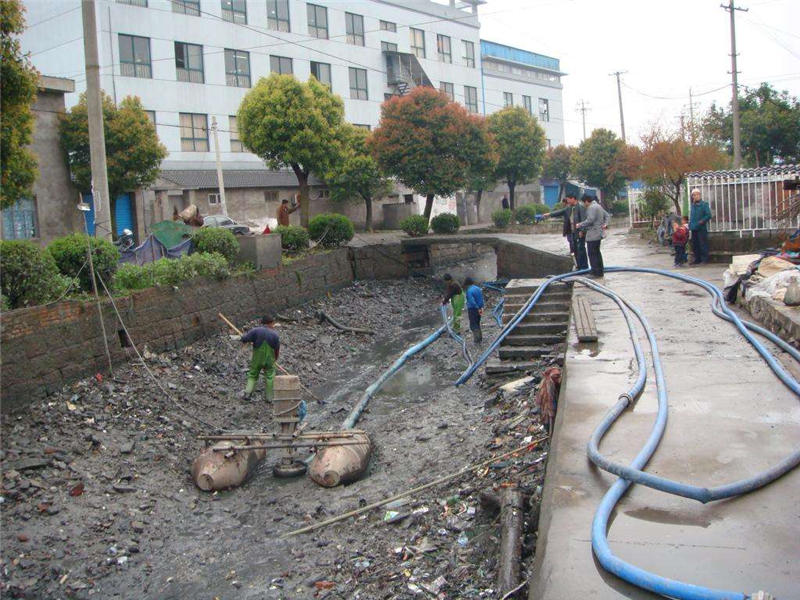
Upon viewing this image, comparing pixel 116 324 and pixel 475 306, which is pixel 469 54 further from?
pixel 116 324

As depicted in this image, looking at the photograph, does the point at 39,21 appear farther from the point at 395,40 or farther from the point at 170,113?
the point at 395,40

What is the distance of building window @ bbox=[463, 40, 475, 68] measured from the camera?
1801 inches

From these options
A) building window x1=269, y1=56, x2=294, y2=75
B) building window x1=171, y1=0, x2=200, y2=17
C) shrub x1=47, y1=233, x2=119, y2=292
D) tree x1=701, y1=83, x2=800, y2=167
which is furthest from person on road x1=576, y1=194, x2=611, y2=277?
building window x1=269, y1=56, x2=294, y2=75

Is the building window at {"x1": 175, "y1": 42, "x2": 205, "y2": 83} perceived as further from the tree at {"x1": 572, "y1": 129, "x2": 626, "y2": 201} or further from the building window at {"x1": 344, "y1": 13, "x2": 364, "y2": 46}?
the tree at {"x1": 572, "y1": 129, "x2": 626, "y2": 201}

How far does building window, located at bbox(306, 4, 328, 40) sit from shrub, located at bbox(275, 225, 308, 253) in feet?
60.3

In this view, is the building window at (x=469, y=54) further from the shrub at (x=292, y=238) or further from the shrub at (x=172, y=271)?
the shrub at (x=172, y=271)

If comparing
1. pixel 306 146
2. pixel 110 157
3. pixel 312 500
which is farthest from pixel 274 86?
pixel 312 500

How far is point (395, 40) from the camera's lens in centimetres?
4025

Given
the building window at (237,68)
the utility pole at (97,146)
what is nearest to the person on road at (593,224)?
the utility pole at (97,146)

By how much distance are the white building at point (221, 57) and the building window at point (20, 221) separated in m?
5.82

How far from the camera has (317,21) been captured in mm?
36312

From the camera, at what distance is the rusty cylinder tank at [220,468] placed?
8.97 metres

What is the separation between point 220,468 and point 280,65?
29.1 meters

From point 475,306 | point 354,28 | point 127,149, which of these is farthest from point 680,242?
point 354,28
